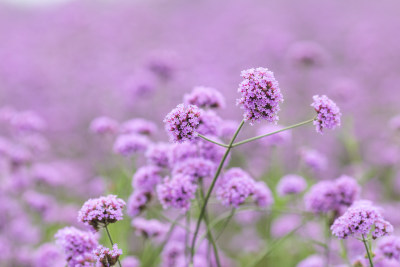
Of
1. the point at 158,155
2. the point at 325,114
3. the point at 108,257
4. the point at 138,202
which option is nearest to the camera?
the point at 108,257

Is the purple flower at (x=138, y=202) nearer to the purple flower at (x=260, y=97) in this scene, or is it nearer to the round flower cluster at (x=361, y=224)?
the purple flower at (x=260, y=97)

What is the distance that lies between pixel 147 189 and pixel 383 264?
1.58 metres

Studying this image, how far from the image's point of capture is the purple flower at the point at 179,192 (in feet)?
8.78

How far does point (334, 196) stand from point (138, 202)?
1301 mm

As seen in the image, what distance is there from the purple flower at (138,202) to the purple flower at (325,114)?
1287 millimetres

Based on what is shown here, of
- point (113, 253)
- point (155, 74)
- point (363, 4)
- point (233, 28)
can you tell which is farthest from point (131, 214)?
point (363, 4)

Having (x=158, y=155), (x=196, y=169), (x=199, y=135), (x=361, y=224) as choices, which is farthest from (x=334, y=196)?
(x=199, y=135)

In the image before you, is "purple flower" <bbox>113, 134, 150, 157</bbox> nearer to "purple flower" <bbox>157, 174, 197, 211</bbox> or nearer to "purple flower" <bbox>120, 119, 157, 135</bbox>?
"purple flower" <bbox>120, 119, 157, 135</bbox>

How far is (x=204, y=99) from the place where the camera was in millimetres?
3020

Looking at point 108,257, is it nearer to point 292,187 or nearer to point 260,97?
point 260,97

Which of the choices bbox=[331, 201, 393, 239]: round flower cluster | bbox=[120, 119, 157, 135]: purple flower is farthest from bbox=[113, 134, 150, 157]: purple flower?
bbox=[331, 201, 393, 239]: round flower cluster

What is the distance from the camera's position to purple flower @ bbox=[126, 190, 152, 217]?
9.77 feet

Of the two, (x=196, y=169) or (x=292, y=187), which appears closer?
(x=196, y=169)

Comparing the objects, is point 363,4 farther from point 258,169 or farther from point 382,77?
point 258,169
